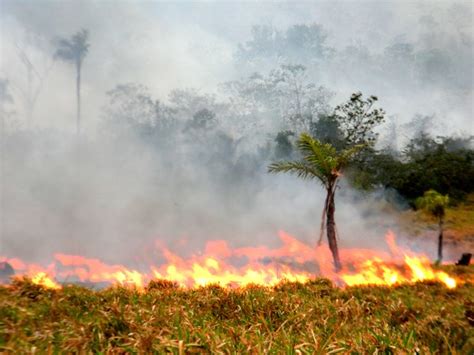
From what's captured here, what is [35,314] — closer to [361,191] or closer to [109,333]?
[109,333]

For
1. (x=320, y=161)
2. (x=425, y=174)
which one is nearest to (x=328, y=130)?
(x=425, y=174)

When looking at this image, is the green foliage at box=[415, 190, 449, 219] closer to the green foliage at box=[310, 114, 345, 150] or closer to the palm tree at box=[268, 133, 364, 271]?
the palm tree at box=[268, 133, 364, 271]

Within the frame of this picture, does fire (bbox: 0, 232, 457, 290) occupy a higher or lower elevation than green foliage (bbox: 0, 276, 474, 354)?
lower

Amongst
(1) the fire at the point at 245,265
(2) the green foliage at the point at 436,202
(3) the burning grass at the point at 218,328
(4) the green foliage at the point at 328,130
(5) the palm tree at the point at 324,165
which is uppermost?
(4) the green foliage at the point at 328,130

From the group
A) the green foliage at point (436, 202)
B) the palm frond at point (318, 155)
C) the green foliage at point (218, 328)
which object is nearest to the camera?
the green foliage at point (218, 328)

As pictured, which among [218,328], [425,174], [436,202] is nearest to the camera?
[218,328]

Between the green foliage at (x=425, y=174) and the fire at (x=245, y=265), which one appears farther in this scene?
the green foliage at (x=425, y=174)

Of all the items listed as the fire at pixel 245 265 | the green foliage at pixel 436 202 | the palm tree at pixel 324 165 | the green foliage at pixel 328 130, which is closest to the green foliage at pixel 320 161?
the palm tree at pixel 324 165

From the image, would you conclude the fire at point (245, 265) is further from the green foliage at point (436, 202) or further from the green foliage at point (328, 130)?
the green foliage at point (328, 130)

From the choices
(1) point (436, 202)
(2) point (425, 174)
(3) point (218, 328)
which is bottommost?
(1) point (436, 202)

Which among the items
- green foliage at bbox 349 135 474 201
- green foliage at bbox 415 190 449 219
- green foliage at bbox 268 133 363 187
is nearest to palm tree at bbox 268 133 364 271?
green foliage at bbox 268 133 363 187

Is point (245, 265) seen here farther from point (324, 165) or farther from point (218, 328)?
point (218, 328)

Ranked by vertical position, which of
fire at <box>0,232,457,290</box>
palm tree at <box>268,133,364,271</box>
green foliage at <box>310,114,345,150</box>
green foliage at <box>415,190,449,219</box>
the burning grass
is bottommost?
fire at <box>0,232,457,290</box>

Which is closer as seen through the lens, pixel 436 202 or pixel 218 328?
pixel 218 328
